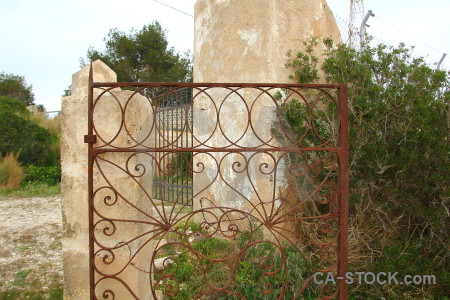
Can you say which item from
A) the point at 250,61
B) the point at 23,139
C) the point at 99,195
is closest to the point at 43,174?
the point at 23,139

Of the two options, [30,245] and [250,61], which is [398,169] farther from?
[30,245]

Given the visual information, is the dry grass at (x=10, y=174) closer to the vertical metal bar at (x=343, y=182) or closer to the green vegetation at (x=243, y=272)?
the green vegetation at (x=243, y=272)

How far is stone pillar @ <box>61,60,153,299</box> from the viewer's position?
6.61 ft

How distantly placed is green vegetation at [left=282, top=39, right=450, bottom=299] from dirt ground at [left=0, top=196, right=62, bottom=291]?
2969 millimetres

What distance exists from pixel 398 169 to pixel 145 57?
1414cm

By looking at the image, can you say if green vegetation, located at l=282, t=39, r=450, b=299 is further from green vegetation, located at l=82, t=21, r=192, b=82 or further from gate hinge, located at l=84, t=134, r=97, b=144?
green vegetation, located at l=82, t=21, r=192, b=82

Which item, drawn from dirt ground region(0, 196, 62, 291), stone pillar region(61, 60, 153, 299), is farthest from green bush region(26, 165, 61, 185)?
stone pillar region(61, 60, 153, 299)

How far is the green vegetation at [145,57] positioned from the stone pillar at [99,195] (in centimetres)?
1318

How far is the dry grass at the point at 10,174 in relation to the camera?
738 cm

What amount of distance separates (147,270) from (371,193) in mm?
2153

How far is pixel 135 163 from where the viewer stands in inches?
79.9

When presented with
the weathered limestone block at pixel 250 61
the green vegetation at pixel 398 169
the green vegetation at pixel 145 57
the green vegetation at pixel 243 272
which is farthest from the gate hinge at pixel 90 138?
the green vegetation at pixel 145 57

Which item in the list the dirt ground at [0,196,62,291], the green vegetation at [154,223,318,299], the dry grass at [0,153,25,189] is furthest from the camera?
the dry grass at [0,153,25,189]

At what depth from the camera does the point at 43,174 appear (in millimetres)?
8211
